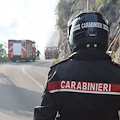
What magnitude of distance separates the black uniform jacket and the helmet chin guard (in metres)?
0.11

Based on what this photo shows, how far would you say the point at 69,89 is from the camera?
5.22ft

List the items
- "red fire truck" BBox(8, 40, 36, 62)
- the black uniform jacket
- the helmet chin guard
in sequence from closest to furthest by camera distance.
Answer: the black uniform jacket → the helmet chin guard → "red fire truck" BBox(8, 40, 36, 62)

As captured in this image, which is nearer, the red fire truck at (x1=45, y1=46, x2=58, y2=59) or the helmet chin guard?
the helmet chin guard

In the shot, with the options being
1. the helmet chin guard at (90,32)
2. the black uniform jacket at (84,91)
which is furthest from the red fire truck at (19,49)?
the black uniform jacket at (84,91)

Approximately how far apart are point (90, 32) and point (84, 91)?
1.74 feet

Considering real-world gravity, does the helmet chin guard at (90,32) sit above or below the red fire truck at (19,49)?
below

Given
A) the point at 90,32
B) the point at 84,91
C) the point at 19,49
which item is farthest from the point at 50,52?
the point at 84,91

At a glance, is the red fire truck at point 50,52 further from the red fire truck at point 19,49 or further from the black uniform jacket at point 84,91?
the black uniform jacket at point 84,91

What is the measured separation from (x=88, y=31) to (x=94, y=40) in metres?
0.10

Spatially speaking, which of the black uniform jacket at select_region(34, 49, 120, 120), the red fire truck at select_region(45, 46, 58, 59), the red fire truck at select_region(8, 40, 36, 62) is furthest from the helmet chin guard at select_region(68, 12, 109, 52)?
the red fire truck at select_region(45, 46, 58, 59)

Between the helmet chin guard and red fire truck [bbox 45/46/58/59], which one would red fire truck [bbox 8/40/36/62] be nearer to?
red fire truck [bbox 45/46/58/59]

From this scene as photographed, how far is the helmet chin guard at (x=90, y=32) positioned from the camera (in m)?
1.71

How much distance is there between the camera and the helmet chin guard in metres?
1.71

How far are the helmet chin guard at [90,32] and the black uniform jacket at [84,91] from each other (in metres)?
0.11
